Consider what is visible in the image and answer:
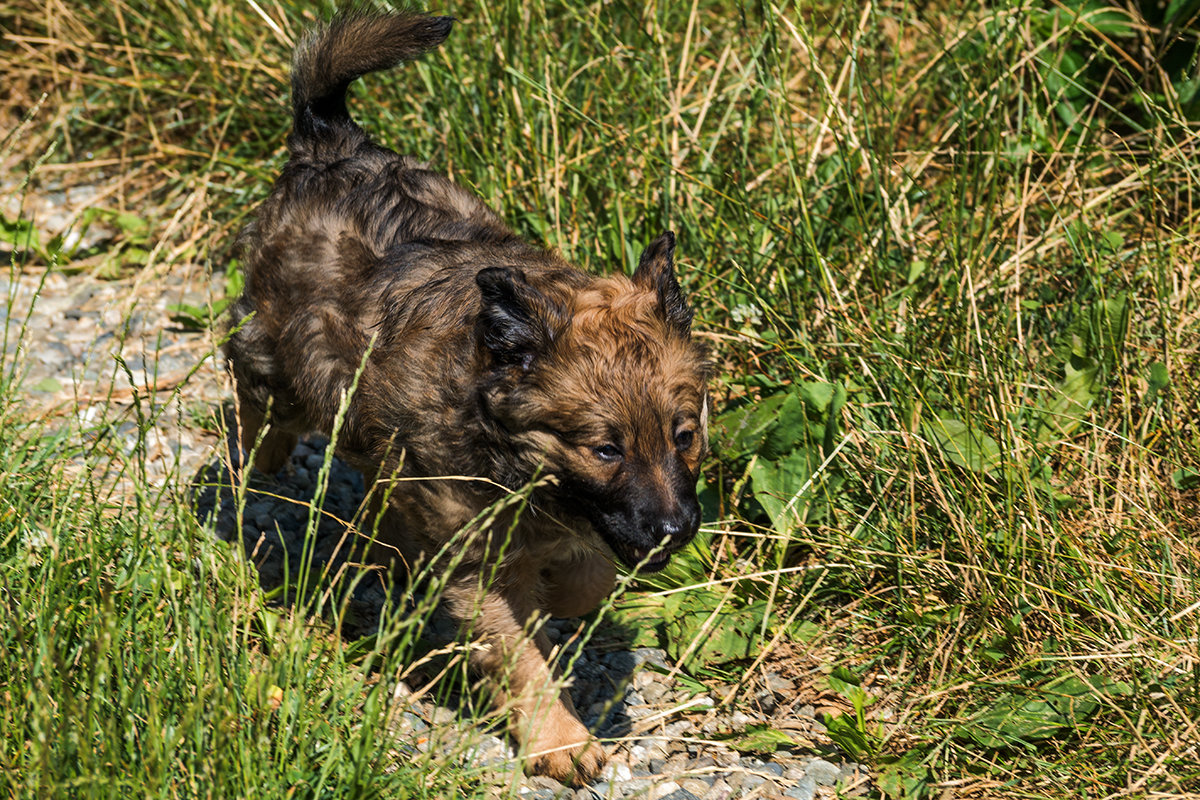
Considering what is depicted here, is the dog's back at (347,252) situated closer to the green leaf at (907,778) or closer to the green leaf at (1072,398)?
the green leaf at (907,778)

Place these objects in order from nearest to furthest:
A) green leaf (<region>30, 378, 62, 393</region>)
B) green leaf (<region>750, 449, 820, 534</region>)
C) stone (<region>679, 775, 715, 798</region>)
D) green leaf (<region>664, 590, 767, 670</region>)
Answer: stone (<region>679, 775, 715, 798</region>), green leaf (<region>664, 590, 767, 670</region>), green leaf (<region>750, 449, 820, 534</region>), green leaf (<region>30, 378, 62, 393</region>)

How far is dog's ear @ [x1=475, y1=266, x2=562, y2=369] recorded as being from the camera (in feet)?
11.5

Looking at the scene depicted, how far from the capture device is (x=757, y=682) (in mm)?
4289

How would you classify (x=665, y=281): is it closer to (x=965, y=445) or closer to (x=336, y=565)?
(x=965, y=445)

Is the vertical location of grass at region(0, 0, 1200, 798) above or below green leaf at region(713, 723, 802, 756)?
above

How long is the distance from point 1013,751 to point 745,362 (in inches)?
82.5

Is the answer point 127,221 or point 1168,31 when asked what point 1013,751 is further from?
point 127,221

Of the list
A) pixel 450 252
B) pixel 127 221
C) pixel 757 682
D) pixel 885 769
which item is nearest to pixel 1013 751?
pixel 885 769

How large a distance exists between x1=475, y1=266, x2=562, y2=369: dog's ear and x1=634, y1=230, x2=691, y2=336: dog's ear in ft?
1.28

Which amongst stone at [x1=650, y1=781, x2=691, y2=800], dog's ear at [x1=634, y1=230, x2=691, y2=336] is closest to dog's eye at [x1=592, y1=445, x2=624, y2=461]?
dog's ear at [x1=634, y1=230, x2=691, y2=336]

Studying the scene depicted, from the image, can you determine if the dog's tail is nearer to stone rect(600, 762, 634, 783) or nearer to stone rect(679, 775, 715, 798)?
stone rect(600, 762, 634, 783)

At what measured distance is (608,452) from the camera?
3.51m

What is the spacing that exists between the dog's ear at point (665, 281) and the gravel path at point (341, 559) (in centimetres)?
123

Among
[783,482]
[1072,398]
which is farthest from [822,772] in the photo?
[1072,398]
